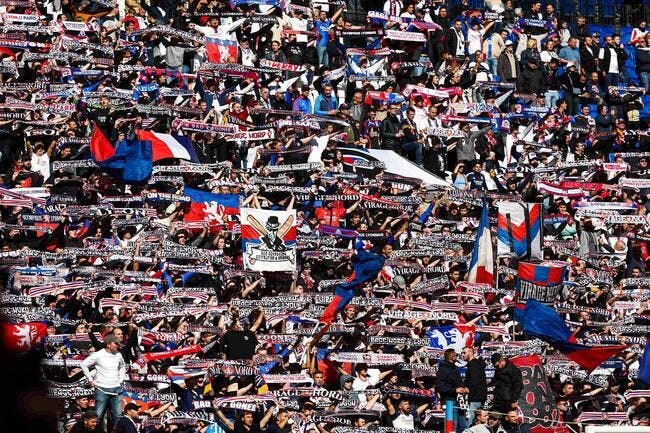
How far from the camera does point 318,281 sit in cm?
1995

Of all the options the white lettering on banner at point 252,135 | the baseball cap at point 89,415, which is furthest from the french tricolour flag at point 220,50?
the baseball cap at point 89,415

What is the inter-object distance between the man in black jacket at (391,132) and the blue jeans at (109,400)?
9.56m

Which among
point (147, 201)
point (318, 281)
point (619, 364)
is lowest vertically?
point (619, 364)

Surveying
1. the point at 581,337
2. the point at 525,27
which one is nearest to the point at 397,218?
the point at 581,337

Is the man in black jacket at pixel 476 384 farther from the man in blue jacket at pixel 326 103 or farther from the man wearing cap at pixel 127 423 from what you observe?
the man in blue jacket at pixel 326 103

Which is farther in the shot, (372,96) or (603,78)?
(603,78)

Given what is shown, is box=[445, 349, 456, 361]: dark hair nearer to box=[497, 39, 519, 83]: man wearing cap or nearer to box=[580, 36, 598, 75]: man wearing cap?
box=[497, 39, 519, 83]: man wearing cap

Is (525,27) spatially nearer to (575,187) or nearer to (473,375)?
(575,187)

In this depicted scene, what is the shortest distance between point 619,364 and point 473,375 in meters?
3.95

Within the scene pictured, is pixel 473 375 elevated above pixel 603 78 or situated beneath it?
situated beneath

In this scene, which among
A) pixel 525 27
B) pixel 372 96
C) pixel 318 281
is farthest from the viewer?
pixel 525 27

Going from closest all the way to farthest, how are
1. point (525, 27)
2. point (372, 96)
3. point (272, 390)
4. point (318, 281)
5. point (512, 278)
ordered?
point (272, 390)
point (318, 281)
point (512, 278)
point (372, 96)
point (525, 27)

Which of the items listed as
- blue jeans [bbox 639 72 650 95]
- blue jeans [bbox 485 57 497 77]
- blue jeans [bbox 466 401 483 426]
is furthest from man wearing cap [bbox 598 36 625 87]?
blue jeans [bbox 466 401 483 426]

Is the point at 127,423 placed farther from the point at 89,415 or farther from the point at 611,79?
the point at 611,79
